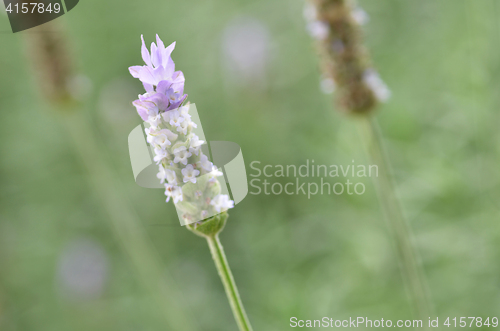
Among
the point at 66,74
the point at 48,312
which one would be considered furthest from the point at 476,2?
the point at 48,312

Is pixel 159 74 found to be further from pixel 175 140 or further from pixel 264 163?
pixel 264 163

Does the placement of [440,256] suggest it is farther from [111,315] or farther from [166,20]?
[166,20]

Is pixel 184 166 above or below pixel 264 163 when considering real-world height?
below

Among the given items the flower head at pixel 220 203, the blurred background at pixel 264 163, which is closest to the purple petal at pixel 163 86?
the flower head at pixel 220 203

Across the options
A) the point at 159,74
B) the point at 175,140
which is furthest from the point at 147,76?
the point at 175,140

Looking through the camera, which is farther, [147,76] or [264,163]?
[264,163]

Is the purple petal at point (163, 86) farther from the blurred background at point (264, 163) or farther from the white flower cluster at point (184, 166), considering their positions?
the blurred background at point (264, 163)
